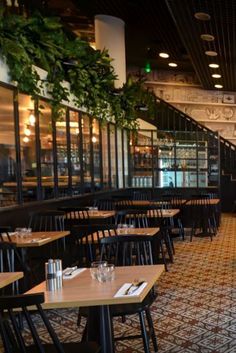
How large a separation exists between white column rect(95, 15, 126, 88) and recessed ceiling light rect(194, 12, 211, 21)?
3.14m

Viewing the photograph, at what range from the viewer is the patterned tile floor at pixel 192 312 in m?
3.44

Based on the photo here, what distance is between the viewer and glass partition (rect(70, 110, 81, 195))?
742 centimetres

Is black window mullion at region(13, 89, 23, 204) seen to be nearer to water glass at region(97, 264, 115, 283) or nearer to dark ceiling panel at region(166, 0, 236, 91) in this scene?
dark ceiling panel at region(166, 0, 236, 91)

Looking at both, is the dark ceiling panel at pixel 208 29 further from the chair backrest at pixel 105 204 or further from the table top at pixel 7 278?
the table top at pixel 7 278

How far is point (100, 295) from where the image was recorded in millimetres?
2312

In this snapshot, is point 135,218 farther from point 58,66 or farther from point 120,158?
point 120,158

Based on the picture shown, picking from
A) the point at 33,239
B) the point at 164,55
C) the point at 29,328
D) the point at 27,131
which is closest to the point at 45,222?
the point at 27,131

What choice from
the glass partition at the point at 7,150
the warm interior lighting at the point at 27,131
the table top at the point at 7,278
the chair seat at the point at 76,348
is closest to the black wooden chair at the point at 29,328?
the chair seat at the point at 76,348

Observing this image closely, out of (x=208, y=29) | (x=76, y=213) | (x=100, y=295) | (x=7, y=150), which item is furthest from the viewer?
(x=208, y=29)

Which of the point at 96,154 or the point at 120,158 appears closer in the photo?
the point at 96,154

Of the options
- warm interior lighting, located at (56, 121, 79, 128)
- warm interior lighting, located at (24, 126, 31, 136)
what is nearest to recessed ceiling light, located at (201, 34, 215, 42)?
warm interior lighting, located at (56, 121, 79, 128)

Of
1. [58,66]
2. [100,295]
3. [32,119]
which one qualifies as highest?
[58,66]

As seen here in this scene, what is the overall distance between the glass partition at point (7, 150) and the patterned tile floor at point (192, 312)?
66.6 inches

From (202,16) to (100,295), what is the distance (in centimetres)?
501
